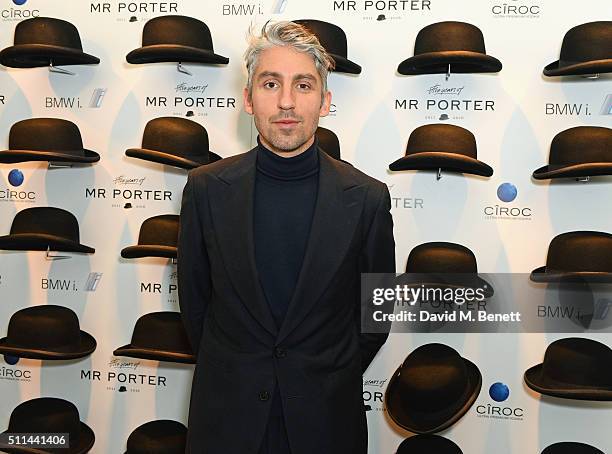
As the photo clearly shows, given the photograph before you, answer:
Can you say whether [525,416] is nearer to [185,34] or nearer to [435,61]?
[435,61]

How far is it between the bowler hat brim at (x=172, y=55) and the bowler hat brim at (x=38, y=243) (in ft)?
3.23

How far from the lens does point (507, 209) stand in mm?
3299

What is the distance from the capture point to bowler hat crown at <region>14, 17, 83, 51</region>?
11.3 ft

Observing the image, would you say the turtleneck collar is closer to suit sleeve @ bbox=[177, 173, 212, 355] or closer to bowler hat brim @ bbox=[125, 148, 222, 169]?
suit sleeve @ bbox=[177, 173, 212, 355]

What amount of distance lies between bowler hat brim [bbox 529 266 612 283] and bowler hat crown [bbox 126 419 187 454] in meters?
1.92

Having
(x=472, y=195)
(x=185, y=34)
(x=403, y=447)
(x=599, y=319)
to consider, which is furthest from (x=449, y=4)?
(x=403, y=447)

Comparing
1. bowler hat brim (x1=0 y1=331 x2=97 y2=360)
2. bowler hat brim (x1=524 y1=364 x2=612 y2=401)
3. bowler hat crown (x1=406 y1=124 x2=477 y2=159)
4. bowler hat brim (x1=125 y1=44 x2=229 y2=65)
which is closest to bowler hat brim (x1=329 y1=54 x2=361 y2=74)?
bowler hat crown (x1=406 y1=124 x2=477 y2=159)

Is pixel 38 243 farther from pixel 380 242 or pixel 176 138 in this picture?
pixel 380 242

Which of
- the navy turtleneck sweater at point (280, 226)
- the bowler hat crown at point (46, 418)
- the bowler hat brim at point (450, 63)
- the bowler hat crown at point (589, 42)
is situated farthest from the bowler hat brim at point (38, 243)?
the bowler hat crown at point (589, 42)

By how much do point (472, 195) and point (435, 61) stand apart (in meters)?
0.71

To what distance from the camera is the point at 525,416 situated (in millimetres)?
3299

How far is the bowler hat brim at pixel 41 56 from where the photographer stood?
11.0 feet

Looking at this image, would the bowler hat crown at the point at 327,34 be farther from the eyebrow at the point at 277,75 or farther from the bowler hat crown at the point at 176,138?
the eyebrow at the point at 277,75

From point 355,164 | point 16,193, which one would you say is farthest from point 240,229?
point 16,193
